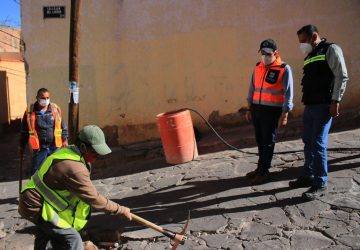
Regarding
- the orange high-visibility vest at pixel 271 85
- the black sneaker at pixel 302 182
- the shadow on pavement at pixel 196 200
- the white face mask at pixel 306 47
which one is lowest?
the shadow on pavement at pixel 196 200

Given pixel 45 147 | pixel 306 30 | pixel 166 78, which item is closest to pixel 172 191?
pixel 45 147

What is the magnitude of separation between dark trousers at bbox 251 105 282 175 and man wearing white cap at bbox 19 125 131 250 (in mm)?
2551

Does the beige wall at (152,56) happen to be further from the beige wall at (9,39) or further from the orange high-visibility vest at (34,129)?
the beige wall at (9,39)

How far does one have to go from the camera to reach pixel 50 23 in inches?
354

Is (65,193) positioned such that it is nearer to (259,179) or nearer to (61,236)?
(61,236)

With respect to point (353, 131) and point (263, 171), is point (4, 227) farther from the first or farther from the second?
point (353, 131)

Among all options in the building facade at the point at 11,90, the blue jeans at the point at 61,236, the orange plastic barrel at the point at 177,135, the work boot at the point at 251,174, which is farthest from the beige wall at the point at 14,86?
the blue jeans at the point at 61,236

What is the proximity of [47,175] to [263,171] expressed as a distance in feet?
10.1

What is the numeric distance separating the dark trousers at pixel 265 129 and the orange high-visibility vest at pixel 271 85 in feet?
0.28

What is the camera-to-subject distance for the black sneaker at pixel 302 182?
517 cm

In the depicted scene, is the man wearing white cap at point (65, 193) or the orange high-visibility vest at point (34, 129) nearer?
the man wearing white cap at point (65, 193)

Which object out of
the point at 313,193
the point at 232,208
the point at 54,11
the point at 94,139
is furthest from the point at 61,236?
the point at 54,11

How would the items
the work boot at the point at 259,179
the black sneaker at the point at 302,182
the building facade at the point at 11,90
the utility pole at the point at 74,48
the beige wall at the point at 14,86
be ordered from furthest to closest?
the beige wall at the point at 14,86 < the building facade at the point at 11,90 < the utility pole at the point at 74,48 < the work boot at the point at 259,179 < the black sneaker at the point at 302,182

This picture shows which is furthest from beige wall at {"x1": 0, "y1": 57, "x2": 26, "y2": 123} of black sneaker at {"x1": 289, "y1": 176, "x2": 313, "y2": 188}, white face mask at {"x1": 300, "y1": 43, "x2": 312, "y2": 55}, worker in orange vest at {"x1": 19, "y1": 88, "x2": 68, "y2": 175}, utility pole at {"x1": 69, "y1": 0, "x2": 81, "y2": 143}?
white face mask at {"x1": 300, "y1": 43, "x2": 312, "y2": 55}
